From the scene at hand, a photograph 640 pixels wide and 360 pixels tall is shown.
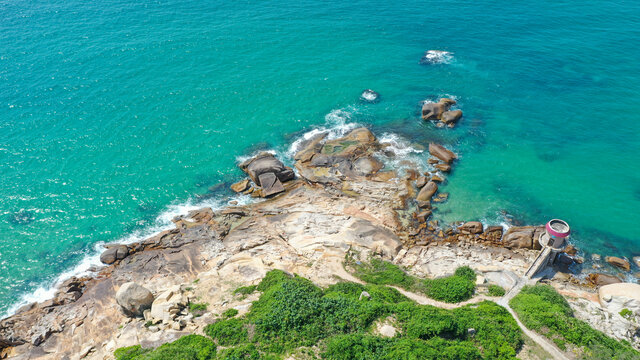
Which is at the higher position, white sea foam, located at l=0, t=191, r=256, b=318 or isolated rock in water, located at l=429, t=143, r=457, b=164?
isolated rock in water, located at l=429, t=143, r=457, b=164

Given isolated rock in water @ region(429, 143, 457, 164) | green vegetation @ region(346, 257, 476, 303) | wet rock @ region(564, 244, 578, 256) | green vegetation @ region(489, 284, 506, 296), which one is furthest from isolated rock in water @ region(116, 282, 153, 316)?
wet rock @ region(564, 244, 578, 256)

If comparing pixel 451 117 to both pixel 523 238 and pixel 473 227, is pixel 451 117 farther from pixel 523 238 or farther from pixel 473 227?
pixel 523 238

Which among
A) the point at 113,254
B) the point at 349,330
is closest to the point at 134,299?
the point at 113,254

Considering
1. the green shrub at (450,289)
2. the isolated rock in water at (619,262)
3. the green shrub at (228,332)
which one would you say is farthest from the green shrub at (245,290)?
the isolated rock in water at (619,262)

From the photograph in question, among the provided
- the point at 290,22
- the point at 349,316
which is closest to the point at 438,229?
the point at 349,316

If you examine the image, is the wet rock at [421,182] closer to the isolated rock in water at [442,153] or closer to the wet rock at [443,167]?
the wet rock at [443,167]

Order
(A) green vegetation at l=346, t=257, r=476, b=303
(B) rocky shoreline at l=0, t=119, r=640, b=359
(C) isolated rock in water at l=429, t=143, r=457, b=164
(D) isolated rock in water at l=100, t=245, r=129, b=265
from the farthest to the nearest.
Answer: (C) isolated rock in water at l=429, t=143, r=457, b=164 < (D) isolated rock in water at l=100, t=245, r=129, b=265 < (A) green vegetation at l=346, t=257, r=476, b=303 < (B) rocky shoreline at l=0, t=119, r=640, b=359

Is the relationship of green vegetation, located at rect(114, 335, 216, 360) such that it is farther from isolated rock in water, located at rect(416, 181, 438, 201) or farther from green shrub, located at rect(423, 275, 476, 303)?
isolated rock in water, located at rect(416, 181, 438, 201)

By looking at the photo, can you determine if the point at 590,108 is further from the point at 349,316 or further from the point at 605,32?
the point at 349,316
